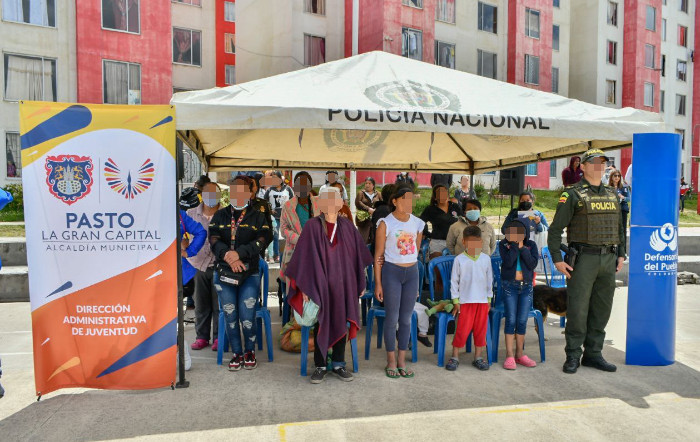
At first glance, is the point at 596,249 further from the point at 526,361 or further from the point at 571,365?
the point at 526,361

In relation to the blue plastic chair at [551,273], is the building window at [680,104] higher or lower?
higher

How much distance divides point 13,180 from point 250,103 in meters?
17.2

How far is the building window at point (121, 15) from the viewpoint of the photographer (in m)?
18.6

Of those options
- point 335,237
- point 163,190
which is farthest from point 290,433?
point 163,190

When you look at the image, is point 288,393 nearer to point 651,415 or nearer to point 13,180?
point 651,415

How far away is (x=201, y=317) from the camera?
5832mm

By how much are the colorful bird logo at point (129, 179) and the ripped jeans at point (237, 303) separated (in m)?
1.13

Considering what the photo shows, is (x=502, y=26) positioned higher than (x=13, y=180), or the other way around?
(x=502, y=26)

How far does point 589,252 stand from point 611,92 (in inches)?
1201

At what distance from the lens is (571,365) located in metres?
5.09

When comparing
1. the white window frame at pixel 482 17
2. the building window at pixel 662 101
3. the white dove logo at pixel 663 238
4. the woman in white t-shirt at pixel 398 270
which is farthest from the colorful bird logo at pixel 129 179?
the building window at pixel 662 101

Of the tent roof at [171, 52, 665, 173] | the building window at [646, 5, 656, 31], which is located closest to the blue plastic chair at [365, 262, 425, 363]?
the tent roof at [171, 52, 665, 173]

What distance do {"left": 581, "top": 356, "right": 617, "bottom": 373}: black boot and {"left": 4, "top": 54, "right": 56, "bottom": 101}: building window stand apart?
1887cm

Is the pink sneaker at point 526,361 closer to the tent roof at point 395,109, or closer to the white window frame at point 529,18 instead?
the tent roof at point 395,109
